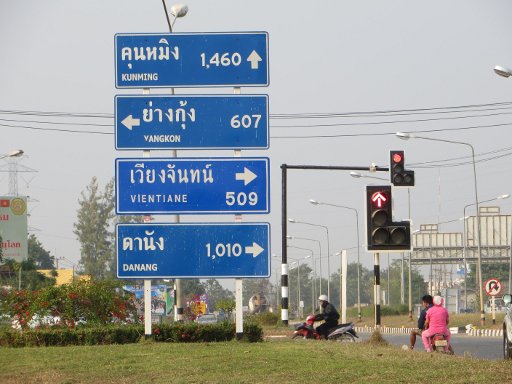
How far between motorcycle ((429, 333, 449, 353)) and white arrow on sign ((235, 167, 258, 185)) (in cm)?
456

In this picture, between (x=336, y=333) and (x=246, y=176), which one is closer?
(x=246, y=176)

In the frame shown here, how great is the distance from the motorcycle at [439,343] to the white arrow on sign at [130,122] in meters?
6.99

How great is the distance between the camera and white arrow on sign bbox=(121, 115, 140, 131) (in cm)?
2091

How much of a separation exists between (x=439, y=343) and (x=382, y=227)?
2436 millimetres

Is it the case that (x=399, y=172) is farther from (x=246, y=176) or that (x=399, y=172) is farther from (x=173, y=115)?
(x=173, y=115)

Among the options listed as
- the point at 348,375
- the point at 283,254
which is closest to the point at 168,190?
the point at 348,375

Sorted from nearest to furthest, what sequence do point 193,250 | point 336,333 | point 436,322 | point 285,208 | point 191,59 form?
point 436,322, point 193,250, point 191,59, point 336,333, point 285,208

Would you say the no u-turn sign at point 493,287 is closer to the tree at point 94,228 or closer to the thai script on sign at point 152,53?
the thai script on sign at point 152,53

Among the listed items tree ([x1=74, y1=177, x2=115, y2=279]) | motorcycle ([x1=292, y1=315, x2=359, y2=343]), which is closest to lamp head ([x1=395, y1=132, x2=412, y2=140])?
motorcycle ([x1=292, y1=315, x2=359, y2=343])

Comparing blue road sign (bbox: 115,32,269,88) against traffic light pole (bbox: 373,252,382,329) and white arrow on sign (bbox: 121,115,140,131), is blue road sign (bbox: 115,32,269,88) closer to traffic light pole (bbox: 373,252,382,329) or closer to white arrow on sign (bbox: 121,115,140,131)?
white arrow on sign (bbox: 121,115,140,131)

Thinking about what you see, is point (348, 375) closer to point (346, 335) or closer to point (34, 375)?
point (34, 375)

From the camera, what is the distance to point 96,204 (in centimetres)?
12131

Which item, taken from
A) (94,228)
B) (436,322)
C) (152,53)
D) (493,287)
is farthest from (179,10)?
(94,228)

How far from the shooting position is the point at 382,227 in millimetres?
20594
